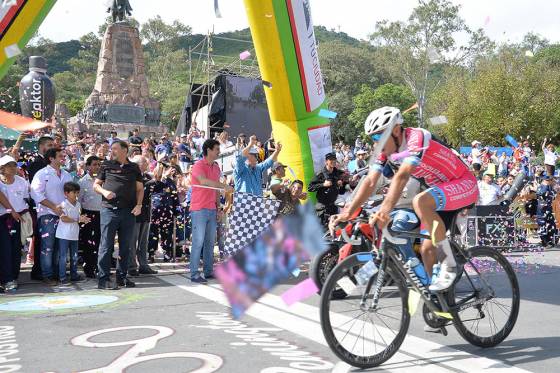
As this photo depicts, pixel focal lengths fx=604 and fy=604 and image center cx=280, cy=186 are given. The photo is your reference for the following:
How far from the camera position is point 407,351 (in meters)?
4.94

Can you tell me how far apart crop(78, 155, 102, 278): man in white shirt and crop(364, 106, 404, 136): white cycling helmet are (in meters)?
5.76

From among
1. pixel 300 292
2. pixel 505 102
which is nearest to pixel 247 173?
pixel 300 292

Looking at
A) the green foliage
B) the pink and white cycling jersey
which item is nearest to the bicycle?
the pink and white cycling jersey

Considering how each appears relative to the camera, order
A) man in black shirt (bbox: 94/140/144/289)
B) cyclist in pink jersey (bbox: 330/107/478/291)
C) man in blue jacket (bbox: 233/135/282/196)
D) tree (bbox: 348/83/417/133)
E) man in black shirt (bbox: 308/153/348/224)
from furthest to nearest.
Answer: tree (bbox: 348/83/417/133)
man in blue jacket (bbox: 233/135/282/196)
man in black shirt (bbox: 308/153/348/224)
man in black shirt (bbox: 94/140/144/289)
cyclist in pink jersey (bbox: 330/107/478/291)

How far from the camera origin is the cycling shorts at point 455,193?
16.1 ft

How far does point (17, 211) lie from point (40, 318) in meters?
2.56

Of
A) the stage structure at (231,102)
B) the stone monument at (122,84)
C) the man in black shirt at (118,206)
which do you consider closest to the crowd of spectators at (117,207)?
the man in black shirt at (118,206)

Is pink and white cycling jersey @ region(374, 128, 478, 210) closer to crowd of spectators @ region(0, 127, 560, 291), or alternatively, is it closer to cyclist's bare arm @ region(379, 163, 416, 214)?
cyclist's bare arm @ region(379, 163, 416, 214)

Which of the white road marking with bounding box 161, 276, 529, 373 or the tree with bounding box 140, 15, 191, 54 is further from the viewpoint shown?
the tree with bounding box 140, 15, 191, 54

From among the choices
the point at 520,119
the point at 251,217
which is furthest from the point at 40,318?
the point at 520,119

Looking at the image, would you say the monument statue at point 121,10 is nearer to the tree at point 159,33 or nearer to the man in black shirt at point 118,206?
the man in black shirt at point 118,206

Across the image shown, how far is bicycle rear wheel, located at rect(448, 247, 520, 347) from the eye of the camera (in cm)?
502

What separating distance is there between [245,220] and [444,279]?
4584 mm

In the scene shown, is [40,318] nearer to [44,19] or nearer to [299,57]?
[44,19]
